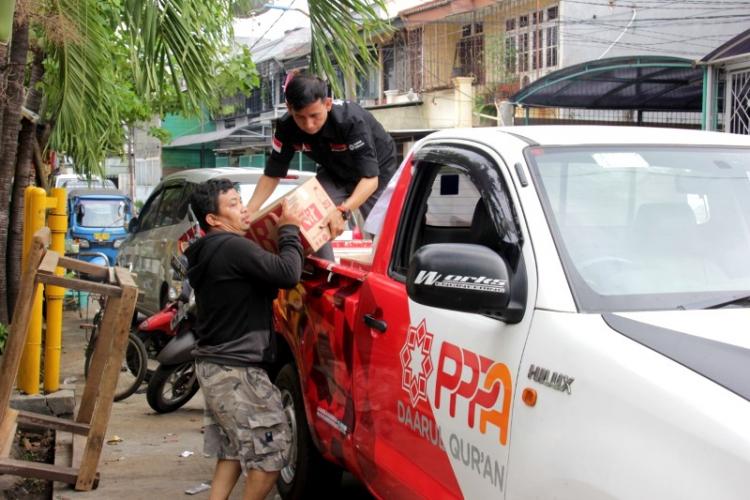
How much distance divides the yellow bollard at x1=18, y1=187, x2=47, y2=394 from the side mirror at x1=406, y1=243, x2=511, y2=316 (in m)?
3.75

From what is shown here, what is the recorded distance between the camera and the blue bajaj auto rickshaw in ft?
70.0

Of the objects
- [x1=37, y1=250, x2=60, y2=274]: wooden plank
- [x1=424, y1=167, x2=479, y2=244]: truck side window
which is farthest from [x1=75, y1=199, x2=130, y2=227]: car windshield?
[x1=424, y1=167, x2=479, y2=244]: truck side window

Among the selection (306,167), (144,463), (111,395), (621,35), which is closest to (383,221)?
(111,395)

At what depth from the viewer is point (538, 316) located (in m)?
2.80

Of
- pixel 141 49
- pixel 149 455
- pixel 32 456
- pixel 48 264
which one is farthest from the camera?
pixel 141 49

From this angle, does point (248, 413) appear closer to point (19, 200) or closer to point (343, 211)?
point (343, 211)

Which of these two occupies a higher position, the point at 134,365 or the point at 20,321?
the point at 20,321

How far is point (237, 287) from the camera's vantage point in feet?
14.4

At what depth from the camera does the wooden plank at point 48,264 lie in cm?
480

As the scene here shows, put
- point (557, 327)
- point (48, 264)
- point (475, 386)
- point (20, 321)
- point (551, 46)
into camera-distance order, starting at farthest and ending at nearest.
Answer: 1. point (551, 46)
2. point (48, 264)
3. point (20, 321)
4. point (475, 386)
5. point (557, 327)

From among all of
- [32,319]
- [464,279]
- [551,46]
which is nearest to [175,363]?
[32,319]

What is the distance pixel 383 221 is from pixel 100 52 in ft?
12.9

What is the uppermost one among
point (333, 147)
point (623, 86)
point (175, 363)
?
point (623, 86)

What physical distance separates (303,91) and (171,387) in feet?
Answer: 12.0
